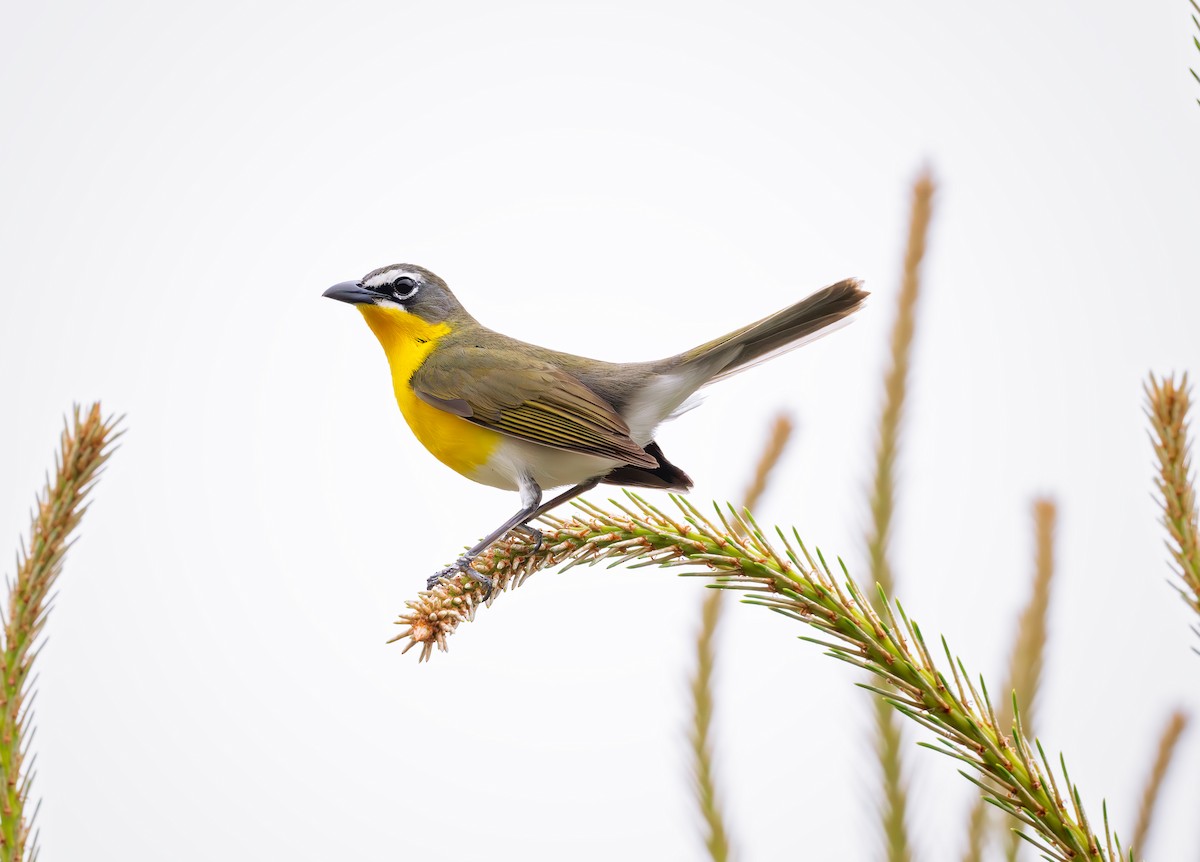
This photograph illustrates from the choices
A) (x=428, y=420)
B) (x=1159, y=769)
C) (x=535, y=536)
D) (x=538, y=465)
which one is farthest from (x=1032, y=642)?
(x=428, y=420)

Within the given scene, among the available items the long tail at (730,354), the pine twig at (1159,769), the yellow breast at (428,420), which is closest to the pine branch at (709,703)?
the long tail at (730,354)

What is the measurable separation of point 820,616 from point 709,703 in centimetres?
129

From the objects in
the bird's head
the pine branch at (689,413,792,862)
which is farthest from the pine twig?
the bird's head

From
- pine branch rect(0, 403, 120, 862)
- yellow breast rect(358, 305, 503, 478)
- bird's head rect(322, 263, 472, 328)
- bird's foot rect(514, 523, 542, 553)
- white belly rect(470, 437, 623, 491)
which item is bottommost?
pine branch rect(0, 403, 120, 862)

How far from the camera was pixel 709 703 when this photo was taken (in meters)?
3.58

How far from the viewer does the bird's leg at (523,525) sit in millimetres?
3768

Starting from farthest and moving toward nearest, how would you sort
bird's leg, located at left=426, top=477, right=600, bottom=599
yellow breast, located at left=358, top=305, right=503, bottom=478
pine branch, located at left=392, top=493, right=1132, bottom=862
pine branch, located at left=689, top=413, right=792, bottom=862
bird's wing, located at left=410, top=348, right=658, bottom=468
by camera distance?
1. yellow breast, located at left=358, top=305, right=503, bottom=478
2. bird's wing, located at left=410, top=348, right=658, bottom=468
3. bird's leg, located at left=426, top=477, right=600, bottom=599
4. pine branch, located at left=689, top=413, right=792, bottom=862
5. pine branch, located at left=392, top=493, right=1132, bottom=862

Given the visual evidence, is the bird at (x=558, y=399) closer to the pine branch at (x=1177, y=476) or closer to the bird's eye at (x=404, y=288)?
the bird's eye at (x=404, y=288)

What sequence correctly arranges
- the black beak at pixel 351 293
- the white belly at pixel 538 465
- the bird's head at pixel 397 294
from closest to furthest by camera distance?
1. the white belly at pixel 538 465
2. the black beak at pixel 351 293
3. the bird's head at pixel 397 294

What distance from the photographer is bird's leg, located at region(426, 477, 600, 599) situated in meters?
3.77

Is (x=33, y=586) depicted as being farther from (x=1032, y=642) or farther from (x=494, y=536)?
(x=1032, y=642)

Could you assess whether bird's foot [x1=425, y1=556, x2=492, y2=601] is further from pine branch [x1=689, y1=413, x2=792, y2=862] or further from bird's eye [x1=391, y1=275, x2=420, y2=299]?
bird's eye [x1=391, y1=275, x2=420, y2=299]

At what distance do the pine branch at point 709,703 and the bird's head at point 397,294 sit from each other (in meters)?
2.65

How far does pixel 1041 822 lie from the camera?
75.5 inches
